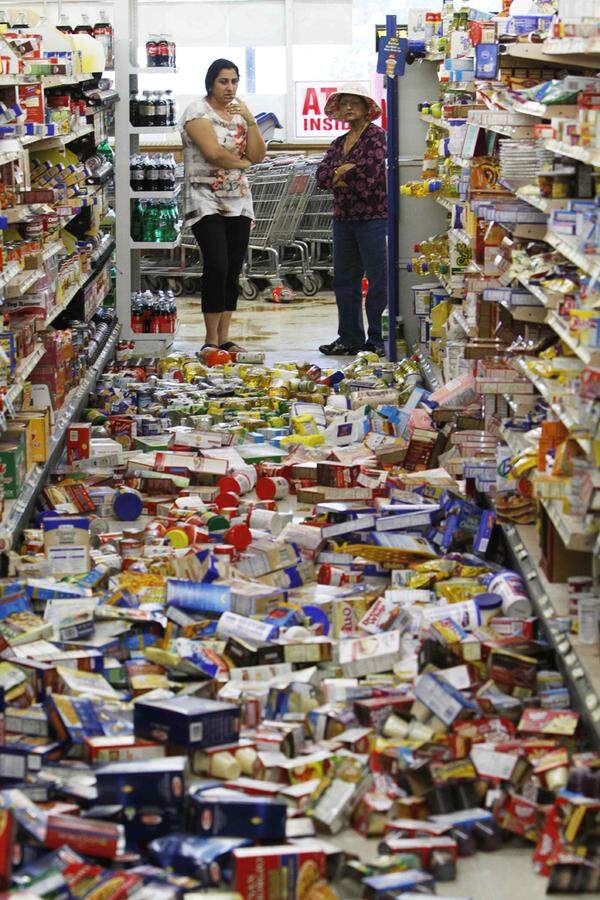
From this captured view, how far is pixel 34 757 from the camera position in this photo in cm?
361

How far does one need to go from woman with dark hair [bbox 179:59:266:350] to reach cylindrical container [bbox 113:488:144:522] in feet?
12.4

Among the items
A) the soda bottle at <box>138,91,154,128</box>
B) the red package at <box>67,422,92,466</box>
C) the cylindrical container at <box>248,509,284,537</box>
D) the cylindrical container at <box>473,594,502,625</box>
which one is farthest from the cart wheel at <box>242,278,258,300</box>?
the cylindrical container at <box>473,594,502,625</box>

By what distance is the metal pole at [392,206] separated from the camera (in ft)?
31.4

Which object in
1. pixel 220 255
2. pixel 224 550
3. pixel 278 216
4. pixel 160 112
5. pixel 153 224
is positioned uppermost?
pixel 160 112

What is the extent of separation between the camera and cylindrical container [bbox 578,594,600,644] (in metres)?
4.03

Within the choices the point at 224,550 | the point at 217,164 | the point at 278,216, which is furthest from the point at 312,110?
the point at 224,550

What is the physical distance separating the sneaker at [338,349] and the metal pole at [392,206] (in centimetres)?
67

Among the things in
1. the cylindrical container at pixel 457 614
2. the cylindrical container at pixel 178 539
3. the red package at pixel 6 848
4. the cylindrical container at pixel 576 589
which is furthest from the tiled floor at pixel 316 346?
the cylindrical container at pixel 178 539

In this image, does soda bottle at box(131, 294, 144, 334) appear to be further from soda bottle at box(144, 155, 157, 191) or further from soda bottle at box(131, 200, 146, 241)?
soda bottle at box(144, 155, 157, 191)

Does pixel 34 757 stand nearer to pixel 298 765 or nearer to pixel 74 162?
pixel 298 765

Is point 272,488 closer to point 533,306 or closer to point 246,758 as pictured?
point 533,306

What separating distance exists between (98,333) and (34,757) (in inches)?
240

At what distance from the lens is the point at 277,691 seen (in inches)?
156

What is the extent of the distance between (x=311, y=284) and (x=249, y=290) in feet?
1.93
